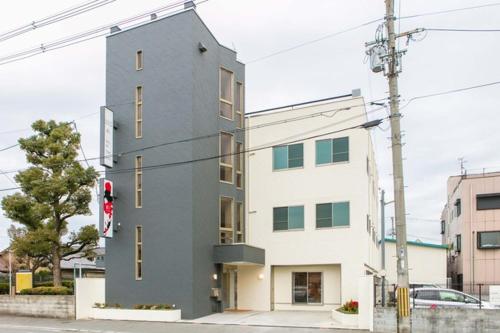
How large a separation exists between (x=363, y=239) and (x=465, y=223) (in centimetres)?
1452

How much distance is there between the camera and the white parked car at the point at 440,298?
1922cm

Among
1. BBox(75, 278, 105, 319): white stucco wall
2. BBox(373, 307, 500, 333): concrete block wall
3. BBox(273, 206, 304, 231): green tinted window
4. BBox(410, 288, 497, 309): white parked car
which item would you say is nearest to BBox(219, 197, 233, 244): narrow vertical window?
BBox(273, 206, 304, 231): green tinted window

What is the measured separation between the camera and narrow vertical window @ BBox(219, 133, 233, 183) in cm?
2628

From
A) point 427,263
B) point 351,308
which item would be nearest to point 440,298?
point 351,308

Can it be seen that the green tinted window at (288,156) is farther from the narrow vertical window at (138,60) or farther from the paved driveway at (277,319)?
the narrow vertical window at (138,60)

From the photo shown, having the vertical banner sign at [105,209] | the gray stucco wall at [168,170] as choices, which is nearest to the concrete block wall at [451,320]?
the gray stucco wall at [168,170]

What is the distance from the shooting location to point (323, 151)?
25.9 metres

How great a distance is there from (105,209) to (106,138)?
3411 millimetres

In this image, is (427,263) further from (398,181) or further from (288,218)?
(398,181)

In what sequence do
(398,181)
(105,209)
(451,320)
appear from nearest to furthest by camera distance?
(398,181)
(451,320)
(105,209)

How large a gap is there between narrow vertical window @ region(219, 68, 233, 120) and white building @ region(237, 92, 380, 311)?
1.55 meters

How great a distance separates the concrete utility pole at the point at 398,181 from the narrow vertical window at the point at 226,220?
12.5 meters

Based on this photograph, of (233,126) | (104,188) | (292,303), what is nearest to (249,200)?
(233,126)

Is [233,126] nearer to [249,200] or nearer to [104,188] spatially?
[249,200]
